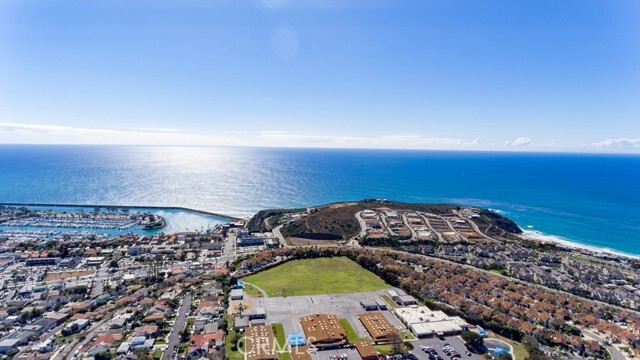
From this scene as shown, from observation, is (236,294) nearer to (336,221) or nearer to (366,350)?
(366,350)

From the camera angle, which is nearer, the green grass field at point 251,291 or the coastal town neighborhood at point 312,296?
the coastal town neighborhood at point 312,296

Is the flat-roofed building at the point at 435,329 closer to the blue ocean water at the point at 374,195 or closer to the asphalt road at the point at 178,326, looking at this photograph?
the asphalt road at the point at 178,326

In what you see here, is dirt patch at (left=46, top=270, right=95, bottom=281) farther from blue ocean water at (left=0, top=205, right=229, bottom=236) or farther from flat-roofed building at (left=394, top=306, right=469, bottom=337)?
flat-roofed building at (left=394, top=306, right=469, bottom=337)

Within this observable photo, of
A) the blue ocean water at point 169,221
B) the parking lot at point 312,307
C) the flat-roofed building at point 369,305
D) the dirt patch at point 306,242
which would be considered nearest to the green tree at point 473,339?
the parking lot at point 312,307

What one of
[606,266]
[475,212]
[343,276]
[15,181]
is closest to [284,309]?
[343,276]

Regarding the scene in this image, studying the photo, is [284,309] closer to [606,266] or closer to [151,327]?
[151,327]

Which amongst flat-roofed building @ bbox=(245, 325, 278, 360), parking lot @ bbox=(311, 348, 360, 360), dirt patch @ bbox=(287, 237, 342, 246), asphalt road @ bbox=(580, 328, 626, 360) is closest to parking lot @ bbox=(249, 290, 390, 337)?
flat-roofed building @ bbox=(245, 325, 278, 360)
